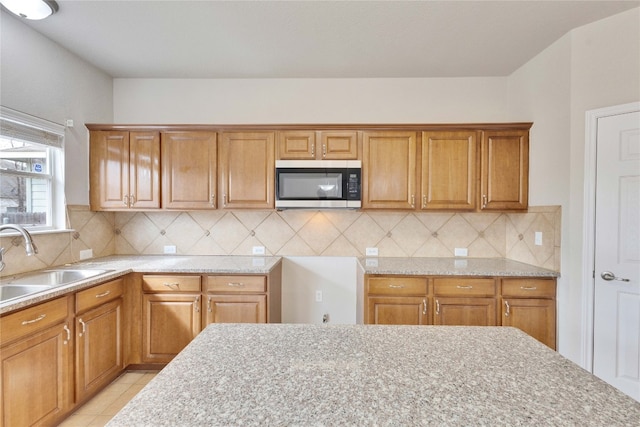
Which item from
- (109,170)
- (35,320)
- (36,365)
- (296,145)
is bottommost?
(36,365)

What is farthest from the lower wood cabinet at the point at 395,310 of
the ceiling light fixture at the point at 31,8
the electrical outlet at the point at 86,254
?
the ceiling light fixture at the point at 31,8

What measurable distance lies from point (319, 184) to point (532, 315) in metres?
1.98

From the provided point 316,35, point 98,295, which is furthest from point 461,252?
point 98,295

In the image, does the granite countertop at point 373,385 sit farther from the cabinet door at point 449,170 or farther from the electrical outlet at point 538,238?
the electrical outlet at point 538,238

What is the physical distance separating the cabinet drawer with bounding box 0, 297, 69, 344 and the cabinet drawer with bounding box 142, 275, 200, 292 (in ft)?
1.91

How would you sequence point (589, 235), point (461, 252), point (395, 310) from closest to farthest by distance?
point (589, 235), point (395, 310), point (461, 252)

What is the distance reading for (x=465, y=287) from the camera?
7.64 feet

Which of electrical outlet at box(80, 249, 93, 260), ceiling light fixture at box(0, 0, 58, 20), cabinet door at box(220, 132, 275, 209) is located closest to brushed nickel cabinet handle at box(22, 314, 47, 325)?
electrical outlet at box(80, 249, 93, 260)

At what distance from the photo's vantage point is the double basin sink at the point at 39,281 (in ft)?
6.04

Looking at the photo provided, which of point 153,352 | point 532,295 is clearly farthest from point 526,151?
point 153,352

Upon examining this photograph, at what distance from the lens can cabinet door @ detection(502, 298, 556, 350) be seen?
230 centimetres

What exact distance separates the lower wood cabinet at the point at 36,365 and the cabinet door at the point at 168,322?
1.82ft

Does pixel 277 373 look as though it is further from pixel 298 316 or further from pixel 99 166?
pixel 99 166

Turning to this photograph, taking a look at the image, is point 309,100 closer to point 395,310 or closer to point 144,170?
point 144,170
